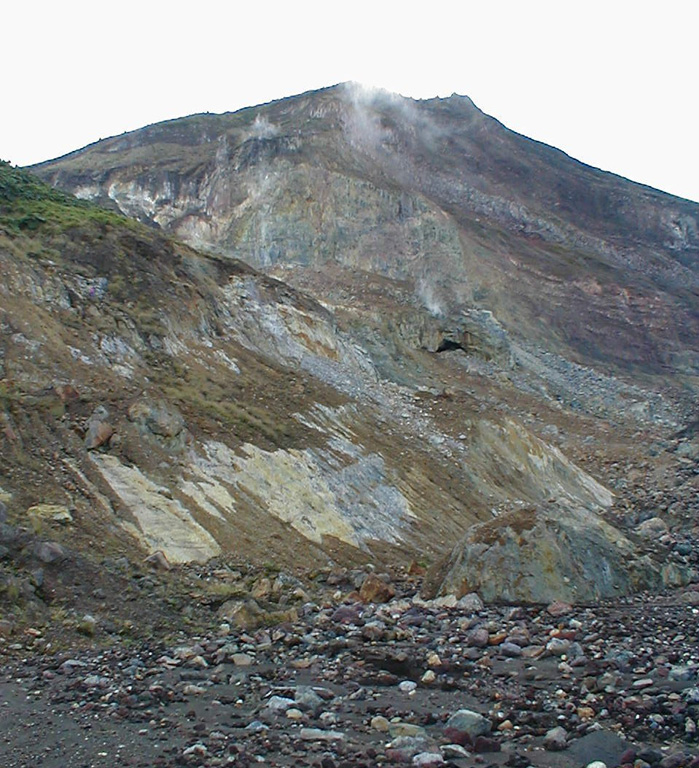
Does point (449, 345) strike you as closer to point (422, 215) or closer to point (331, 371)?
point (422, 215)

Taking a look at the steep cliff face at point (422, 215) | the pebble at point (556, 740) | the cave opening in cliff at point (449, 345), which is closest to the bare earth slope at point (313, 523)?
the pebble at point (556, 740)

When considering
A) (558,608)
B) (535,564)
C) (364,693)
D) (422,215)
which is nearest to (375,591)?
(535,564)

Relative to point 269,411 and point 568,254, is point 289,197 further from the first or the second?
point 269,411

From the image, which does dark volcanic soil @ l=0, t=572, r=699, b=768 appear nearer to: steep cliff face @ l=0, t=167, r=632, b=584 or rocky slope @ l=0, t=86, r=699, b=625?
rocky slope @ l=0, t=86, r=699, b=625

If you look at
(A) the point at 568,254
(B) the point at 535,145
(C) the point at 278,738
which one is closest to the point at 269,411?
(C) the point at 278,738

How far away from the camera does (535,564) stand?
11539 mm

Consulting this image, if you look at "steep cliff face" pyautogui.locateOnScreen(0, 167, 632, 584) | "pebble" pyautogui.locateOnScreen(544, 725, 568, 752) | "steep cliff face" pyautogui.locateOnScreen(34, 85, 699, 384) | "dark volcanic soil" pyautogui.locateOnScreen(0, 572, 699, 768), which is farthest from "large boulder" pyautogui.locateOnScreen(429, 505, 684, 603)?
"steep cliff face" pyautogui.locateOnScreen(34, 85, 699, 384)

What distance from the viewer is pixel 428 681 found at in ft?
25.0

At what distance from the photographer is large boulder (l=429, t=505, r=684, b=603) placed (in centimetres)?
1123

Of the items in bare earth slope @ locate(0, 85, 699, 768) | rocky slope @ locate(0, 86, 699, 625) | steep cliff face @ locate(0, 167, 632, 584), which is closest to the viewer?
bare earth slope @ locate(0, 85, 699, 768)

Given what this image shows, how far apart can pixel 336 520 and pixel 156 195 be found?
3804 cm

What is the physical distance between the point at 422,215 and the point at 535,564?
3574 centimetres

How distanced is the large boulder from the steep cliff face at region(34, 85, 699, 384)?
25.8 m

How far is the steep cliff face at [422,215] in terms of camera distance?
1672 inches
